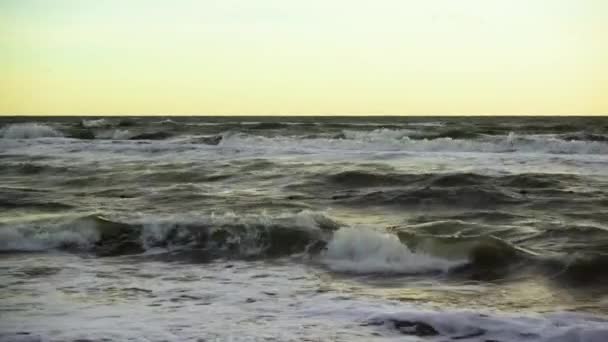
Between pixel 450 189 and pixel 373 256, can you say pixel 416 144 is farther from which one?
pixel 373 256

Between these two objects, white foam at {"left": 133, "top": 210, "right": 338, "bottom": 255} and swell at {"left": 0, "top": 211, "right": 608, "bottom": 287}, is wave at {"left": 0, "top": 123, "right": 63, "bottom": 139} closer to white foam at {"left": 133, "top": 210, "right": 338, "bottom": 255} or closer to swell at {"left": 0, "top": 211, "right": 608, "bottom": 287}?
swell at {"left": 0, "top": 211, "right": 608, "bottom": 287}

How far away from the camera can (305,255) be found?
671 centimetres

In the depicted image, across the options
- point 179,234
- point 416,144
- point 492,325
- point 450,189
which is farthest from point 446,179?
point 416,144

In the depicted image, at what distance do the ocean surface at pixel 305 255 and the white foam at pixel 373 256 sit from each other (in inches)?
0.8

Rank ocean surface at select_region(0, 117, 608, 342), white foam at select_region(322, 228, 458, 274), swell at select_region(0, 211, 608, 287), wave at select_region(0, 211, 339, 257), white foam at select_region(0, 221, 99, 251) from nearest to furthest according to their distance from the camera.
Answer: ocean surface at select_region(0, 117, 608, 342) → swell at select_region(0, 211, 608, 287) → white foam at select_region(322, 228, 458, 274) → wave at select_region(0, 211, 339, 257) → white foam at select_region(0, 221, 99, 251)

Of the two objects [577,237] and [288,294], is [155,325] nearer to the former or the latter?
[288,294]

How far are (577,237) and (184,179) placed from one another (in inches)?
306

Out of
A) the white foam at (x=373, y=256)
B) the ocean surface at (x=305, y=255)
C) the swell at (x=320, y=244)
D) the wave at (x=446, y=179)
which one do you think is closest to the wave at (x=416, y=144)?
the ocean surface at (x=305, y=255)

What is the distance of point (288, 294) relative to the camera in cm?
516

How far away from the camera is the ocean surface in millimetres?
4348

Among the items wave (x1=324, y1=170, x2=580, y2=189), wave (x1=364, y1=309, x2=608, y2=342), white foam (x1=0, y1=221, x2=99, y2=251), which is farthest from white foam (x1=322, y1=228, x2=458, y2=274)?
wave (x1=324, y1=170, x2=580, y2=189)

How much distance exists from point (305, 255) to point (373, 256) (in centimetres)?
65

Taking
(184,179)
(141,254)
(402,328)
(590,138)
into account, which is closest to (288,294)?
(402,328)

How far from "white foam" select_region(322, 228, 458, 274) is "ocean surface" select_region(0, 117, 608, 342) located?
0.02 metres
